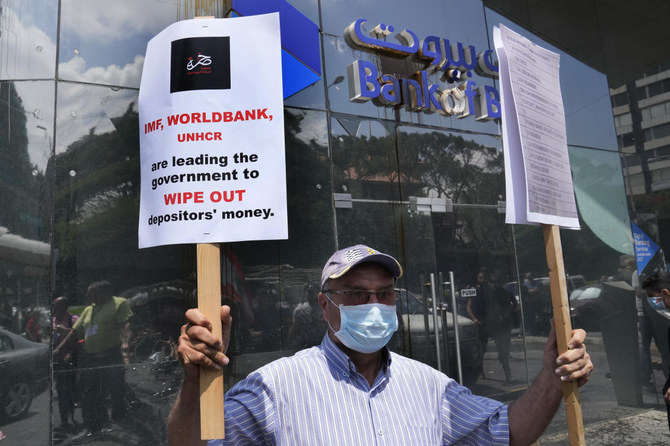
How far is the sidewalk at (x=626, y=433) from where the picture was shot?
20.5ft

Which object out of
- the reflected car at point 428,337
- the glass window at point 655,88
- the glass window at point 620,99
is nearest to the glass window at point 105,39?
the reflected car at point 428,337

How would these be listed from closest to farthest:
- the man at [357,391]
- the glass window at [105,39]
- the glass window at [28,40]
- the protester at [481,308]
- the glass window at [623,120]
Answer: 1. the man at [357,391]
2. the glass window at [28,40]
3. the glass window at [105,39]
4. the protester at [481,308]
5. the glass window at [623,120]

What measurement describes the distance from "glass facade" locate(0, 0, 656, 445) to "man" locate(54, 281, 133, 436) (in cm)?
3

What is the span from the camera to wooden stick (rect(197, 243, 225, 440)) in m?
1.71

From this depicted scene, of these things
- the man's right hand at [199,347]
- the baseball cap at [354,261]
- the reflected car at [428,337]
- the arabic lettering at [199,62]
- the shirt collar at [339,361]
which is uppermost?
the arabic lettering at [199,62]

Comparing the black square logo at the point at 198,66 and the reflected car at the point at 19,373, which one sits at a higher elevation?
the black square logo at the point at 198,66

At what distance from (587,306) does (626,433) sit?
1.59 meters

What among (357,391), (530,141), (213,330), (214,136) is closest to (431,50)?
(530,141)

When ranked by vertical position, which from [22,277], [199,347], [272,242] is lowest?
[199,347]

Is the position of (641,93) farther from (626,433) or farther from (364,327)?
(364,327)

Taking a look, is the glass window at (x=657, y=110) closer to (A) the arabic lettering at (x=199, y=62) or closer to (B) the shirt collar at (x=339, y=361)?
(B) the shirt collar at (x=339, y=361)

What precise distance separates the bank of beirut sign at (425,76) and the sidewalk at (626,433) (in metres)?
3.96

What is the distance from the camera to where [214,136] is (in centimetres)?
198

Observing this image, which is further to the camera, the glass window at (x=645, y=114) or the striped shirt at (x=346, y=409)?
the glass window at (x=645, y=114)
